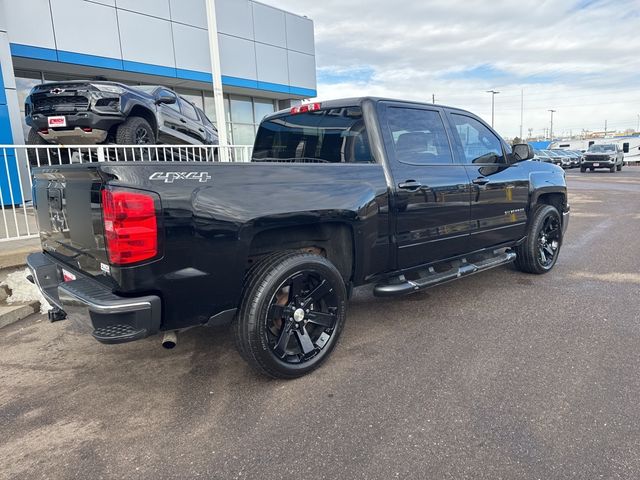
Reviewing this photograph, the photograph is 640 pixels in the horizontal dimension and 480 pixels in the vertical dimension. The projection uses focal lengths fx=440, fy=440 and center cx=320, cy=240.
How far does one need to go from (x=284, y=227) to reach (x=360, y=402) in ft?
Result: 4.03

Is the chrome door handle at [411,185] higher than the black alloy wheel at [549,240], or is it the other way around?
the chrome door handle at [411,185]

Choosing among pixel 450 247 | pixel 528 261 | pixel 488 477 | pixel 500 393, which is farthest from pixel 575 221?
pixel 488 477

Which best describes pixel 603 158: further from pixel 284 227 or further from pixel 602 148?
pixel 284 227

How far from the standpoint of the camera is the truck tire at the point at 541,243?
5273 mm

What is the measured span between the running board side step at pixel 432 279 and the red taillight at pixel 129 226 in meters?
1.92

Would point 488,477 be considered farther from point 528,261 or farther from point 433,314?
point 528,261

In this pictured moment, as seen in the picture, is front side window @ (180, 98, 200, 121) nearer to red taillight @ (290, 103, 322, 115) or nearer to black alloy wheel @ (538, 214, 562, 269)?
red taillight @ (290, 103, 322, 115)

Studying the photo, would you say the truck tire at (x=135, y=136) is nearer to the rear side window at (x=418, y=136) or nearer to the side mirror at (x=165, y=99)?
the side mirror at (x=165, y=99)

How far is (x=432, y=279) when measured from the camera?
3.90 meters

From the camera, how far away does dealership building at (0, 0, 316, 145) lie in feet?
33.3

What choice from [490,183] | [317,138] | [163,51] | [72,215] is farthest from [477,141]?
[163,51]

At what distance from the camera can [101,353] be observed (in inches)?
140

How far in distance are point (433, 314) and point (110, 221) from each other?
303 cm

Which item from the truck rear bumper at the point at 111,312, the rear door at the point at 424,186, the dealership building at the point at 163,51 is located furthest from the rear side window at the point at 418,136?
the dealership building at the point at 163,51
